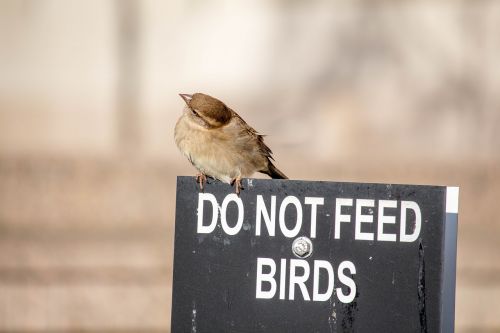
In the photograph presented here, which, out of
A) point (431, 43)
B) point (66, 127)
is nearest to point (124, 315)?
point (66, 127)

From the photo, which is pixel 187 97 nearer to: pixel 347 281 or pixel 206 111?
pixel 206 111

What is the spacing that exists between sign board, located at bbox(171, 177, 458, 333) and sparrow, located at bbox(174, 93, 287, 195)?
1.33 m

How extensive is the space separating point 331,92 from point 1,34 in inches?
82.6

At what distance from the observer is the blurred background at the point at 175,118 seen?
6238mm

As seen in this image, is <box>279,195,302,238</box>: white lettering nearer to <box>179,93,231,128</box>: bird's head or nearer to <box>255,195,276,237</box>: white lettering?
<box>255,195,276,237</box>: white lettering

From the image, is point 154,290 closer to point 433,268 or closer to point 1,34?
point 1,34

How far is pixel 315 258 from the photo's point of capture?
3078mm

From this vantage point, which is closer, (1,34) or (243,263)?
(243,263)

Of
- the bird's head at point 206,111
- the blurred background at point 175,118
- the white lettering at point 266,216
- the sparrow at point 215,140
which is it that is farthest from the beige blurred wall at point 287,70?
the white lettering at point 266,216

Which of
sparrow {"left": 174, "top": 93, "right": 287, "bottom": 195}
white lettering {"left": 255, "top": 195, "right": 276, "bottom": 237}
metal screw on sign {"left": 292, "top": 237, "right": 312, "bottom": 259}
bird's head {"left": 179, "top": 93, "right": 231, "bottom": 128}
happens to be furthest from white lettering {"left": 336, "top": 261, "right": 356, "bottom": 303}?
bird's head {"left": 179, "top": 93, "right": 231, "bottom": 128}

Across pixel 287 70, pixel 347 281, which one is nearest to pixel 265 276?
pixel 347 281

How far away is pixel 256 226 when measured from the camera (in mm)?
3111

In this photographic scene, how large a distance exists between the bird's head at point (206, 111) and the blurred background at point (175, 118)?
1672 millimetres

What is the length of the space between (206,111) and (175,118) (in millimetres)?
1845
